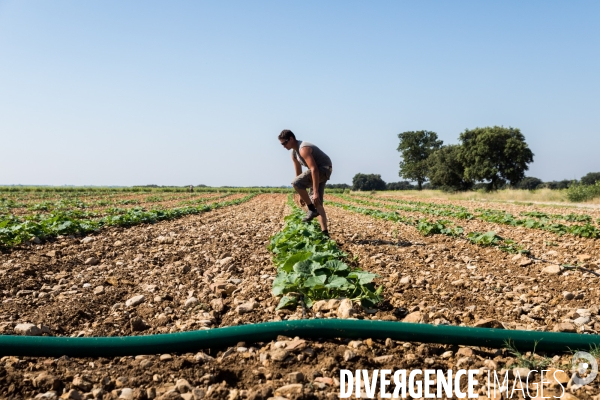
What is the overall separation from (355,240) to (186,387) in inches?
225

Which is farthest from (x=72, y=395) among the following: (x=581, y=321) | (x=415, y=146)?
(x=415, y=146)

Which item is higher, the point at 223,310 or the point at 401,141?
the point at 401,141

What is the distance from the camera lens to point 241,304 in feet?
11.7

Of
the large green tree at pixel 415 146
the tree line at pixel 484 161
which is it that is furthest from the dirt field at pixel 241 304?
the large green tree at pixel 415 146

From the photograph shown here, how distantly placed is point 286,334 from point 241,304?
104cm

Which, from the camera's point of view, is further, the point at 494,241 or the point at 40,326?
the point at 494,241

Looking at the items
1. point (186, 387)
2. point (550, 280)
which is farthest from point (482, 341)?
point (550, 280)

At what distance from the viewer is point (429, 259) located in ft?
19.0

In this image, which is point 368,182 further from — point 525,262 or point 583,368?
point 583,368

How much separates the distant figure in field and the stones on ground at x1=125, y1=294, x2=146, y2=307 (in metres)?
3.50

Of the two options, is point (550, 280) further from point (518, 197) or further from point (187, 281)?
point (518, 197)

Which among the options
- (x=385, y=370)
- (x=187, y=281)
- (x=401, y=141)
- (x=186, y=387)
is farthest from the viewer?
(x=401, y=141)

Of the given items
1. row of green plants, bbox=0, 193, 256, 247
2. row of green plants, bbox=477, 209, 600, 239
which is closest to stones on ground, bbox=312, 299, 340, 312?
row of green plants, bbox=0, 193, 256, 247

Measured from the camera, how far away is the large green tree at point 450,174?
54.7 metres
